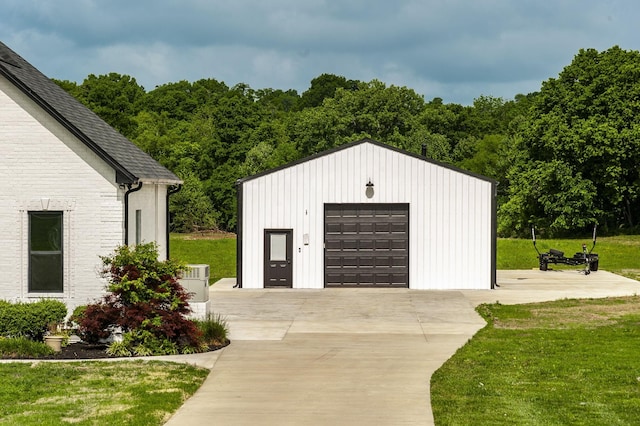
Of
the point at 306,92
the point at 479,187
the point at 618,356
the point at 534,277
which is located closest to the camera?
the point at 618,356

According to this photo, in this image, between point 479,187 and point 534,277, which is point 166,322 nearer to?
point 479,187

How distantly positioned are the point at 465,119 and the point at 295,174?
62778 millimetres

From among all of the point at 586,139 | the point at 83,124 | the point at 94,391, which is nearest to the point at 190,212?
the point at 586,139

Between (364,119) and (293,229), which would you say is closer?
(293,229)

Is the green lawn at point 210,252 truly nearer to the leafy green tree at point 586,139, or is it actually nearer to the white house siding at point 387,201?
the white house siding at point 387,201

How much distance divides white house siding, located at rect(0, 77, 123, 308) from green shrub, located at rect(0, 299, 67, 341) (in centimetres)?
138

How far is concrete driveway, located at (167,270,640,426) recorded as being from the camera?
13.3 meters

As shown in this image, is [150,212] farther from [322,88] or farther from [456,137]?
[322,88]

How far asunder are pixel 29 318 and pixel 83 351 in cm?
129

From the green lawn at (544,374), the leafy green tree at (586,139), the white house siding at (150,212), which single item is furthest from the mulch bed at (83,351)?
the leafy green tree at (586,139)

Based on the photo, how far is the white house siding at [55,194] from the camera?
20562mm

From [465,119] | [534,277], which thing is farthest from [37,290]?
[465,119]

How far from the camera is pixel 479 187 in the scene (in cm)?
3325

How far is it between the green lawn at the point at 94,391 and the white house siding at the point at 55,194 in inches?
155
